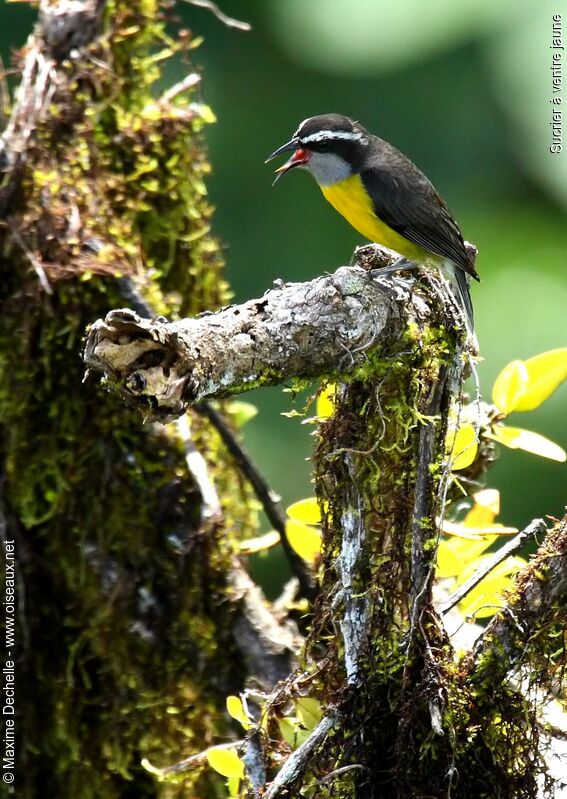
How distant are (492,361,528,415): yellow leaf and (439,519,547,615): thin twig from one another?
0.27 m

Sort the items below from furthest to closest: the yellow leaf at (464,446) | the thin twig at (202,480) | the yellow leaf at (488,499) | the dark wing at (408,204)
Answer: the dark wing at (408,204)
the thin twig at (202,480)
the yellow leaf at (488,499)
the yellow leaf at (464,446)

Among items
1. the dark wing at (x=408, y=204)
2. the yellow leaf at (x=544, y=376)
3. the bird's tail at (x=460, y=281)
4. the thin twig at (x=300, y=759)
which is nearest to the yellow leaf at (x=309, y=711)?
the thin twig at (x=300, y=759)

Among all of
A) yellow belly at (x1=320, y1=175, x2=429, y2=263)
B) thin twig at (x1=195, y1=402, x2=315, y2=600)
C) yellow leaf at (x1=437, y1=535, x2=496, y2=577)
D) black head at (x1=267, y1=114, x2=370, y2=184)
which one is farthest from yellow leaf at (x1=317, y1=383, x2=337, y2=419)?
black head at (x1=267, y1=114, x2=370, y2=184)

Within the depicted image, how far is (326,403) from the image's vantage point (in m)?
1.63

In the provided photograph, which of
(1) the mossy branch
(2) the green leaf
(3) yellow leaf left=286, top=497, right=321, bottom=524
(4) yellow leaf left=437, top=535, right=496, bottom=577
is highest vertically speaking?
(1) the mossy branch

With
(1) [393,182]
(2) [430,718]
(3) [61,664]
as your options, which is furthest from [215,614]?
(1) [393,182]

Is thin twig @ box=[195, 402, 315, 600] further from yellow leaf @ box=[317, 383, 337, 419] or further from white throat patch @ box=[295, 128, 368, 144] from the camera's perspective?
white throat patch @ box=[295, 128, 368, 144]

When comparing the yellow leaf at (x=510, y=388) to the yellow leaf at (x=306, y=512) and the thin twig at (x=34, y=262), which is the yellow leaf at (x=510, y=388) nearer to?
the yellow leaf at (x=306, y=512)

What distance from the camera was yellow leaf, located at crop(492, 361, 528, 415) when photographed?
1725 mm

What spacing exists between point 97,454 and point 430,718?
831 mm

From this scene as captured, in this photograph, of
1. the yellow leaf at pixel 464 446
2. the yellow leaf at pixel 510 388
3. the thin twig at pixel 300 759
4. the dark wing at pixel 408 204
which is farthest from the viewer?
the dark wing at pixel 408 204

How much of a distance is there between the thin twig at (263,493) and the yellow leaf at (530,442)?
0.45m

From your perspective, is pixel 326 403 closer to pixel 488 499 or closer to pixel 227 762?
pixel 488 499

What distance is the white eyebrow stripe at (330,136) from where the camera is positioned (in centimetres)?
245
